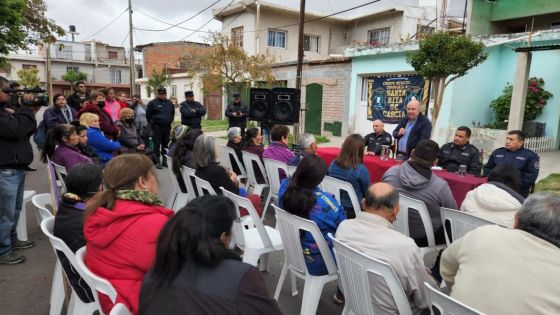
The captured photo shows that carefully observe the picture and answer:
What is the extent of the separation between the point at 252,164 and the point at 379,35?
1621cm

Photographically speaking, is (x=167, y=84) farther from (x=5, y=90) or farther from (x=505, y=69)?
(x=5, y=90)

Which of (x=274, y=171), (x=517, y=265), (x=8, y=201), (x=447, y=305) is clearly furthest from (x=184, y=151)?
(x=517, y=265)

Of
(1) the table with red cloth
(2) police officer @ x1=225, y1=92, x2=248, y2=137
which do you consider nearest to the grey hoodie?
(1) the table with red cloth

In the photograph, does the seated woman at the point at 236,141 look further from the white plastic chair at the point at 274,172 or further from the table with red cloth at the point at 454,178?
→ the table with red cloth at the point at 454,178

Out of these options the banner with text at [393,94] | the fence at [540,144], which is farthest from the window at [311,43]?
the fence at [540,144]

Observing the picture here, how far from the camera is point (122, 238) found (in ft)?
5.62

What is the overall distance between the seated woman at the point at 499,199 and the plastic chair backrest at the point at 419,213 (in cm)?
29

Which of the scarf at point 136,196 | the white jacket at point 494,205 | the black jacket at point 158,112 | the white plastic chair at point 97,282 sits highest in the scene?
the black jacket at point 158,112

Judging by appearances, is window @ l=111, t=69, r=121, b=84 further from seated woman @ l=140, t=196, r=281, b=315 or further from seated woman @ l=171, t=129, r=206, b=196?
seated woman @ l=140, t=196, r=281, b=315

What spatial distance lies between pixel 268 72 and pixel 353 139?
10257 mm

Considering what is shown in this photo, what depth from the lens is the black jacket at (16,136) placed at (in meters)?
3.20

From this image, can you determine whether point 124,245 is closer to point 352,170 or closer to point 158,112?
point 352,170

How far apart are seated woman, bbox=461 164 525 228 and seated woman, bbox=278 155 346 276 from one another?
97cm

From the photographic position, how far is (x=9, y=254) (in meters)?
3.48
